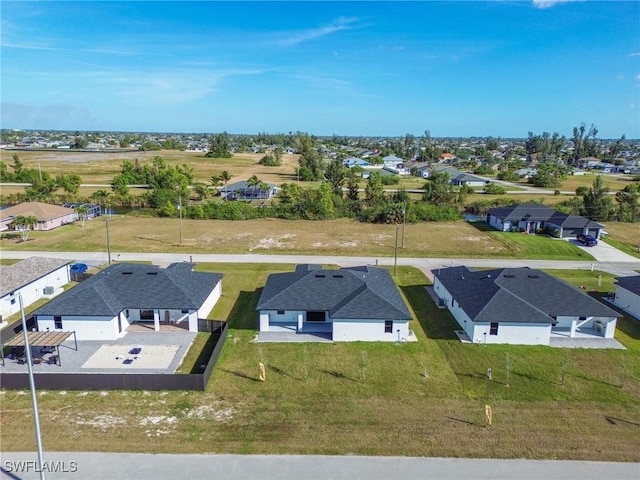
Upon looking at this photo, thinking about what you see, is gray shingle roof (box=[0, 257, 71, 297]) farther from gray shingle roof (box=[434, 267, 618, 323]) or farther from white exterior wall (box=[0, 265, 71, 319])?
gray shingle roof (box=[434, 267, 618, 323])

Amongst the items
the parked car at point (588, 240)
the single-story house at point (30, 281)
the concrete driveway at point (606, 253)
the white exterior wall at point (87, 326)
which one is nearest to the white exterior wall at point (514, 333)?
the white exterior wall at point (87, 326)

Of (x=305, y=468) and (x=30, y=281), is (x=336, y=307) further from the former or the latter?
(x=30, y=281)

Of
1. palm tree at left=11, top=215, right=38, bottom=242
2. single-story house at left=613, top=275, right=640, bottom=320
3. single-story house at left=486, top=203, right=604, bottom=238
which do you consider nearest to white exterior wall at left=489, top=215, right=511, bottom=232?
single-story house at left=486, top=203, right=604, bottom=238

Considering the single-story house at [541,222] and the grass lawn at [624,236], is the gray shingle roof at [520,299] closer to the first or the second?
the grass lawn at [624,236]

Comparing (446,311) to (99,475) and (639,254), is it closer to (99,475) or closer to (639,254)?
(99,475)

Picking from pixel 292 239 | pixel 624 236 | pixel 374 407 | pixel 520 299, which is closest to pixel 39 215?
pixel 292 239

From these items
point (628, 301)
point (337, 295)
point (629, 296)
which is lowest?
point (628, 301)

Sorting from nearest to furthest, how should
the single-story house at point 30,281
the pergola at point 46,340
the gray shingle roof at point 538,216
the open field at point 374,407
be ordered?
the open field at point 374,407 → the pergola at point 46,340 → the single-story house at point 30,281 → the gray shingle roof at point 538,216

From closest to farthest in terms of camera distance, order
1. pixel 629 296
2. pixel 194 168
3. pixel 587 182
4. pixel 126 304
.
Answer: pixel 126 304 < pixel 629 296 < pixel 587 182 < pixel 194 168
